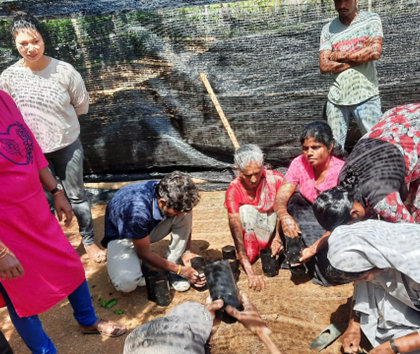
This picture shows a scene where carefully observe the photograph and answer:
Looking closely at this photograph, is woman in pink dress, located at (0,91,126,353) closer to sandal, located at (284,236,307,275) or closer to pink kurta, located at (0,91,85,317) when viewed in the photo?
pink kurta, located at (0,91,85,317)

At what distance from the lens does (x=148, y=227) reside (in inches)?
130

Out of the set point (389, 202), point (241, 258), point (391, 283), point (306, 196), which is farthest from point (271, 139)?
point (391, 283)

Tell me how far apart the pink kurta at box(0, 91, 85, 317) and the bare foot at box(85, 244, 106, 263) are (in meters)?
1.39

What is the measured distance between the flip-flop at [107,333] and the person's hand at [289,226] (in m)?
1.42

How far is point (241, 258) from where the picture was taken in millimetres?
3572

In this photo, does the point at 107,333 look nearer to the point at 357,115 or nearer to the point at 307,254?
the point at 307,254

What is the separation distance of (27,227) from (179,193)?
1.05m

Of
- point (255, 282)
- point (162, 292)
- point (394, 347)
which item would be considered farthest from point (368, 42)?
point (162, 292)

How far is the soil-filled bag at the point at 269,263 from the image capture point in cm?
353

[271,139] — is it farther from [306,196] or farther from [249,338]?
[249,338]

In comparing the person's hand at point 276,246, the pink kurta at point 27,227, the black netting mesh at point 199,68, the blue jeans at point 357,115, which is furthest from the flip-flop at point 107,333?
the black netting mesh at point 199,68

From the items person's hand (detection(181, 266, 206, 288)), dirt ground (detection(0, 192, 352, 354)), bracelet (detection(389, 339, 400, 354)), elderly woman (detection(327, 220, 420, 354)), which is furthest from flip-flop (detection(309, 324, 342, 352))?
person's hand (detection(181, 266, 206, 288))

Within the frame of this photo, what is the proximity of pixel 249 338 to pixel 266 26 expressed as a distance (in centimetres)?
328

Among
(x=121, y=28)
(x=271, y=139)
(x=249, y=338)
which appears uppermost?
(x=121, y=28)
